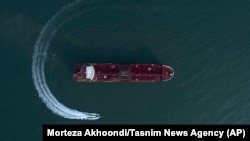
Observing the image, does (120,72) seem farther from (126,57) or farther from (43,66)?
(43,66)

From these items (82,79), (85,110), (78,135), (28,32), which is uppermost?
(28,32)

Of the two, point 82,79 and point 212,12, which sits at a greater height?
point 212,12

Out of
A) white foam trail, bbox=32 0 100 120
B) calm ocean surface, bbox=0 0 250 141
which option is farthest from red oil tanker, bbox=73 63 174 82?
white foam trail, bbox=32 0 100 120

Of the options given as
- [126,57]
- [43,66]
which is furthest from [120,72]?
[43,66]

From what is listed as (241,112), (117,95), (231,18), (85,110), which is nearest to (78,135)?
(85,110)

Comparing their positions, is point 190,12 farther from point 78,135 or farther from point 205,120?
point 78,135
